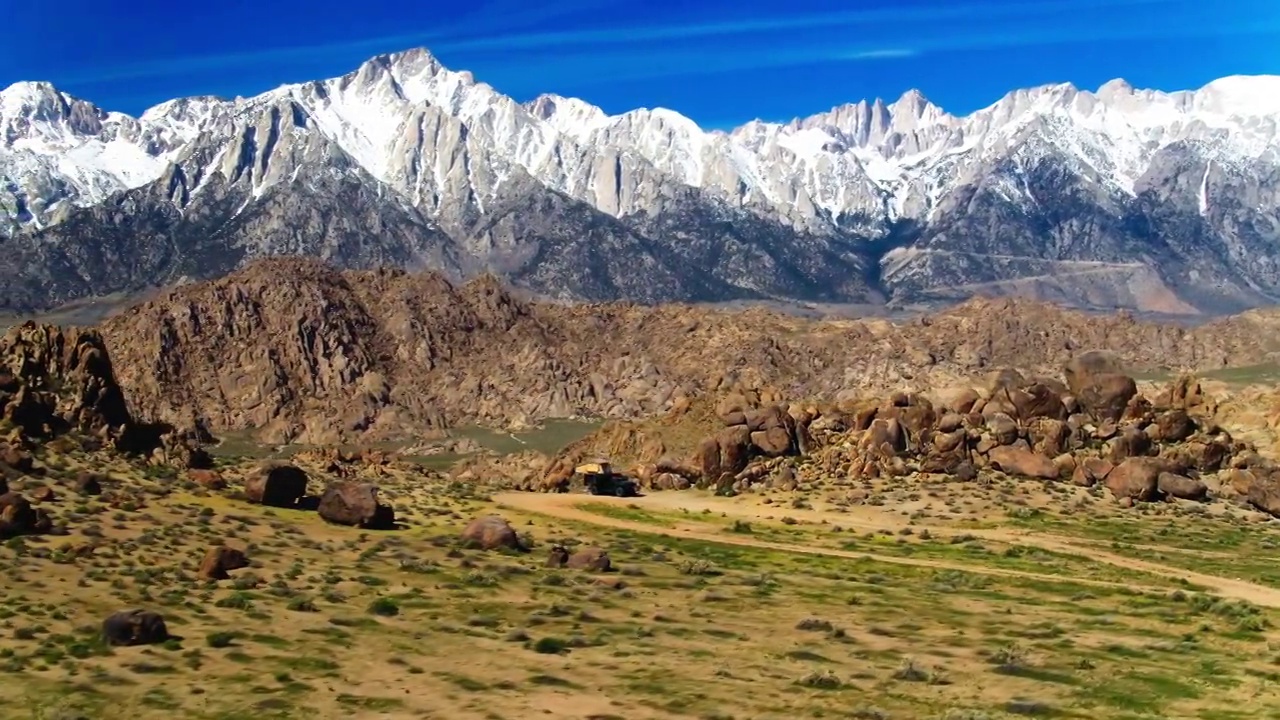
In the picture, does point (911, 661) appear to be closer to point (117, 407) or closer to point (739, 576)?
point (739, 576)

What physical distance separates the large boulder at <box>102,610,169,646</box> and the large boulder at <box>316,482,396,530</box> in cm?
1991

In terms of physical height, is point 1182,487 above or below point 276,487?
above

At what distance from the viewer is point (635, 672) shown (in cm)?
3275

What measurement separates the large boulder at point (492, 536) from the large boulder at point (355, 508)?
3930 millimetres

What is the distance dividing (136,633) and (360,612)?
7274 millimetres

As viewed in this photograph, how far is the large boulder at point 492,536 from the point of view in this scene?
51219 millimetres

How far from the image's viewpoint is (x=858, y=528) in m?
64.6

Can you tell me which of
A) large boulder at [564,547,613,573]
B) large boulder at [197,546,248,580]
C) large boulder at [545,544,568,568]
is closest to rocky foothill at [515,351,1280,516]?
large boulder at [564,547,613,573]

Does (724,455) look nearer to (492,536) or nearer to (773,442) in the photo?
(773,442)

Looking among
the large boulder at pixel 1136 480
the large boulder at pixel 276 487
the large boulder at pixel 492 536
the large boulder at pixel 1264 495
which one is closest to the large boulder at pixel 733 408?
the large boulder at pixel 1136 480

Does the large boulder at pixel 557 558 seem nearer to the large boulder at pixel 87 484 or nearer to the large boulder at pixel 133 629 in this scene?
the large boulder at pixel 133 629

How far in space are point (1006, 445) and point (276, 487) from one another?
43056mm

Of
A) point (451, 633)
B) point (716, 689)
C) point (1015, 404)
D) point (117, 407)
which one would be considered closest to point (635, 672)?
point (716, 689)

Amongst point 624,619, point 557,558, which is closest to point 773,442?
point 557,558
